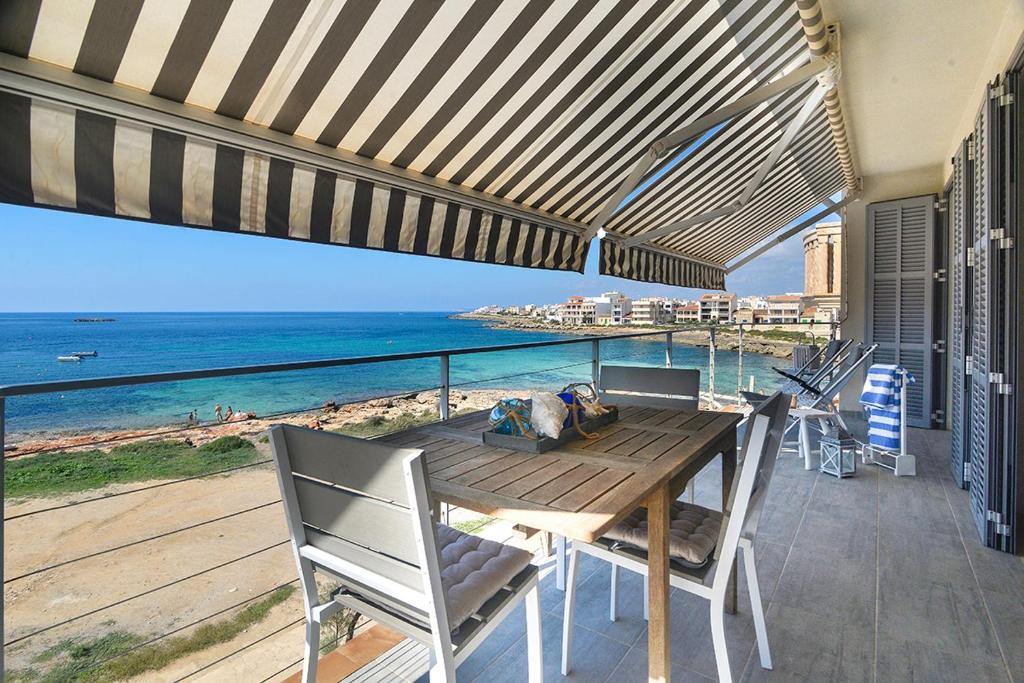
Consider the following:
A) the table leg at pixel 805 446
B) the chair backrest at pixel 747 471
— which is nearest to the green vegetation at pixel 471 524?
the chair backrest at pixel 747 471

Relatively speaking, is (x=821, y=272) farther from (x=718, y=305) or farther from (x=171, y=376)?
(x=171, y=376)

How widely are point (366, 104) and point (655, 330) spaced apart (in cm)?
310

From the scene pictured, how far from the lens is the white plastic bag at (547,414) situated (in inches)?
73.2

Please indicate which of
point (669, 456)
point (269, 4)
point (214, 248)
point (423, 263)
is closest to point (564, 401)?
point (669, 456)

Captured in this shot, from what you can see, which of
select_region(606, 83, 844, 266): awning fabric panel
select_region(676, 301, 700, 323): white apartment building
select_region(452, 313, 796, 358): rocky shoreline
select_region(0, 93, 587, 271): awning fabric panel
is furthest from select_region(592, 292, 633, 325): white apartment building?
select_region(0, 93, 587, 271): awning fabric panel

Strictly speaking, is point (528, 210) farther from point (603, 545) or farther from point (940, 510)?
point (940, 510)

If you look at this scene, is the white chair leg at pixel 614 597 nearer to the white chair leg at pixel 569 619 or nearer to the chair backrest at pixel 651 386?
the white chair leg at pixel 569 619

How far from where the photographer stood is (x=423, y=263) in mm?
36625

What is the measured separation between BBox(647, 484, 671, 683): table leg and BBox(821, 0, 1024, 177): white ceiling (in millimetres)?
3005

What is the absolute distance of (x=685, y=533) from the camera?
176 centimetres

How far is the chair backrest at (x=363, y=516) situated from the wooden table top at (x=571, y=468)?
250 millimetres

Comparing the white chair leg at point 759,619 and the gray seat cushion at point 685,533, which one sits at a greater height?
the gray seat cushion at point 685,533

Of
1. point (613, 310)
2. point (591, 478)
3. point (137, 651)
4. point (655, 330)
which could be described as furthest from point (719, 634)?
point (613, 310)

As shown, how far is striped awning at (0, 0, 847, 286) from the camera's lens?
5.09ft
